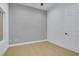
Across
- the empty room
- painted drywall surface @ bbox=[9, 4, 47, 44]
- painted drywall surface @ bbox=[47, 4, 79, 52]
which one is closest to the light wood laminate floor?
the empty room

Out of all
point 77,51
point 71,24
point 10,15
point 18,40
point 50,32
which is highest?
point 10,15

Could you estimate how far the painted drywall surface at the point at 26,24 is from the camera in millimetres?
4281

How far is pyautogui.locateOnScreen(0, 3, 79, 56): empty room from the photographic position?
338cm

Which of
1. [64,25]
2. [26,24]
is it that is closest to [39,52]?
[64,25]

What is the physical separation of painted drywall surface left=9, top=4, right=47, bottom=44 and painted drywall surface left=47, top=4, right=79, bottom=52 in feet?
1.51

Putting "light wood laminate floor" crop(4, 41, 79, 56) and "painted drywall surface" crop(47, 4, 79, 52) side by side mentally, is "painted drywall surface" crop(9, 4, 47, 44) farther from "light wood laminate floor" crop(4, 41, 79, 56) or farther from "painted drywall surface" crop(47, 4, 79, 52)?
"light wood laminate floor" crop(4, 41, 79, 56)

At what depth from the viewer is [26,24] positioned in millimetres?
4781

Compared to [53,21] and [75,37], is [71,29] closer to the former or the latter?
[75,37]

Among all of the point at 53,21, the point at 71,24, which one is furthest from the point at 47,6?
the point at 71,24

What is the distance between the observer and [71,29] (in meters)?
3.48

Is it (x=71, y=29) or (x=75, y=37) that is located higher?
(x=71, y=29)

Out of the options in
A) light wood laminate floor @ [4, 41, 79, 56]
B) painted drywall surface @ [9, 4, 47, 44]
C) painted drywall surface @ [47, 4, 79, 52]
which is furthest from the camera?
painted drywall surface @ [9, 4, 47, 44]

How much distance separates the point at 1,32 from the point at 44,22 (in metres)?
2.67

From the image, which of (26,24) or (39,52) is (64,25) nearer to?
(39,52)
